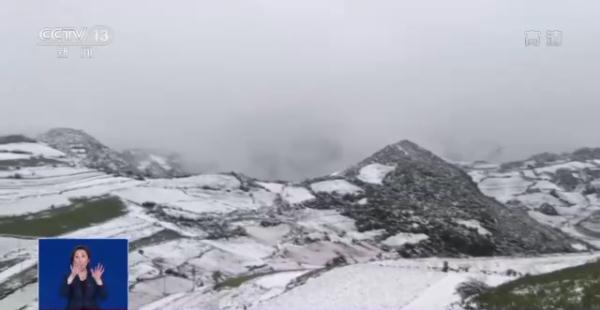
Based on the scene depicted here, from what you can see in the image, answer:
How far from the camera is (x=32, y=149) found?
5984 inches

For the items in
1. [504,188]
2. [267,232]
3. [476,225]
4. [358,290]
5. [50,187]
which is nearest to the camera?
[358,290]

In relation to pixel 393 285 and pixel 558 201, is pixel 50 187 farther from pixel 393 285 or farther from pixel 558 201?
pixel 558 201

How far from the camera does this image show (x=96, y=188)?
115m

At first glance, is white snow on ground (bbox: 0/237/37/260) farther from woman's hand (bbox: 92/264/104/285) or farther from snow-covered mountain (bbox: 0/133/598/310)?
woman's hand (bbox: 92/264/104/285)

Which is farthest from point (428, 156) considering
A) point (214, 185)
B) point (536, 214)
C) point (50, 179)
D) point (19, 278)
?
point (19, 278)

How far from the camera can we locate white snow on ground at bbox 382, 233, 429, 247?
9944cm

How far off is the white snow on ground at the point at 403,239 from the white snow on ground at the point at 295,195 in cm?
3046

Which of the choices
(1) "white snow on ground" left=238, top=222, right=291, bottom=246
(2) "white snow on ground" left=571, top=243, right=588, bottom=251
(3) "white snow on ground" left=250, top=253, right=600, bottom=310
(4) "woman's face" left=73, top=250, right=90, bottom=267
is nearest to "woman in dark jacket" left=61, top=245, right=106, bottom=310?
(4) "woman's face" left=73, top=250, right=90, bottom=267

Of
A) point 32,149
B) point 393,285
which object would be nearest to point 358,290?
point 393,285

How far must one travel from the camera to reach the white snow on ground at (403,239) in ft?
326

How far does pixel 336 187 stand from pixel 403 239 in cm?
4041

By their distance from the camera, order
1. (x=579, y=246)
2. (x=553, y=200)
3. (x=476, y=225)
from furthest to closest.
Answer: (x=553, y=200)
(x=579, y=246)
(x=476, y=225)

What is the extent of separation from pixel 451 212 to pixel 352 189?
26.9m

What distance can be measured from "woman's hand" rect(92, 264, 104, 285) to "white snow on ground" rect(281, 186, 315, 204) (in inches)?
4633
